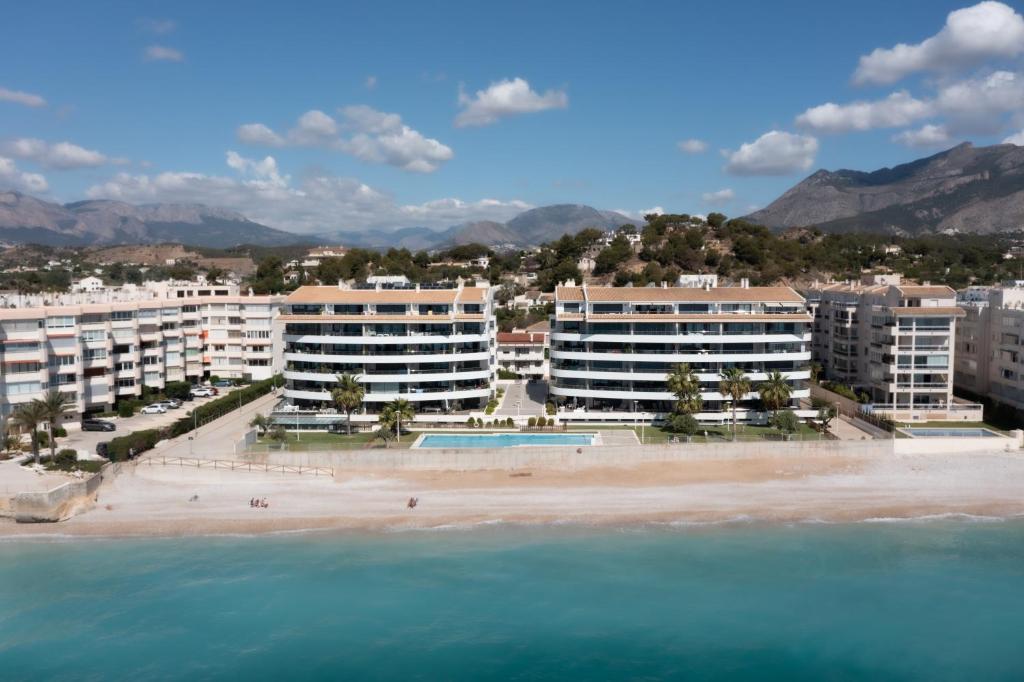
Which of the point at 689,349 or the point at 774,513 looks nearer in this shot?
the point at 774,513

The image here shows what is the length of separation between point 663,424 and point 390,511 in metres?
25.2

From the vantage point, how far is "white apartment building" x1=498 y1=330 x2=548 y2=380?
84.5 meters

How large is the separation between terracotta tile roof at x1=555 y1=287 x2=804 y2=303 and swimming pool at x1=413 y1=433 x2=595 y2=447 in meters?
12.5

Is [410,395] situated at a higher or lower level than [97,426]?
higher

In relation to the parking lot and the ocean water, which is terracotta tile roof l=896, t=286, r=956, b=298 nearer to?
the ocean water

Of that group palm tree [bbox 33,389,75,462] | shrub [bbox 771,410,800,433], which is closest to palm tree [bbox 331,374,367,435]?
palm tree [bbox 33,389,75,462]

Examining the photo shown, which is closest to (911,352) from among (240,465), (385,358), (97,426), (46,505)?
(385,358)

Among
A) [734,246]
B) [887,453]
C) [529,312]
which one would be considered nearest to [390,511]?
[887,453]

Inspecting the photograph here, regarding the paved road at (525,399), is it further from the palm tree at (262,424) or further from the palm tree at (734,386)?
the palm tree at (262,424)

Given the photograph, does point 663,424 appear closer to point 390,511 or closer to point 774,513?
point 774,513

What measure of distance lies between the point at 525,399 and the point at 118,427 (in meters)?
35.8

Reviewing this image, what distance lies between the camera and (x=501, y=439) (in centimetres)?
5738

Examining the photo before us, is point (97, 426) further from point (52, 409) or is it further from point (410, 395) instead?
point (410, 395)

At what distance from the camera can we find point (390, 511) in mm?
46531
